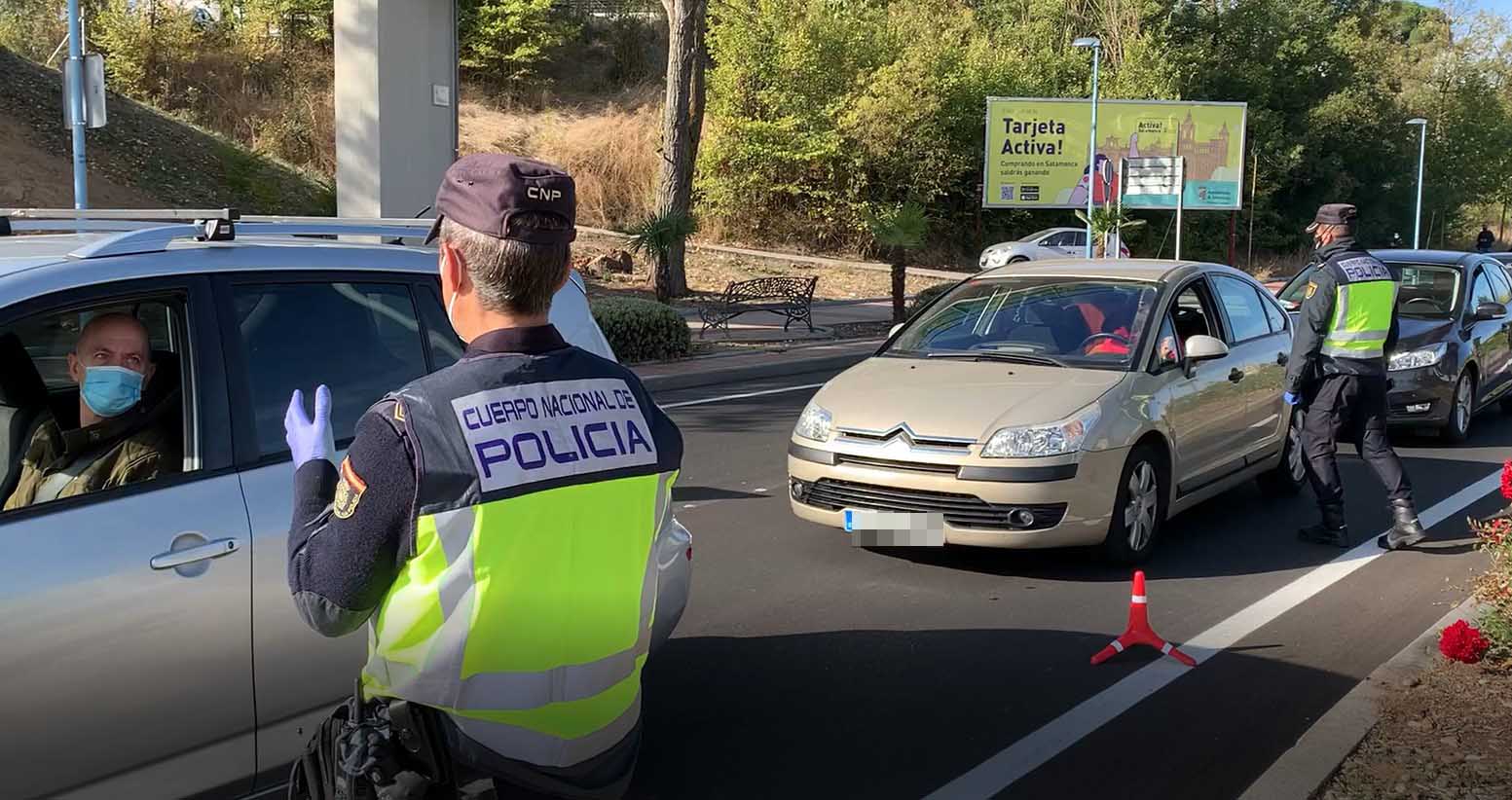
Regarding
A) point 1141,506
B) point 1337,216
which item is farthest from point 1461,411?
point 1141,506

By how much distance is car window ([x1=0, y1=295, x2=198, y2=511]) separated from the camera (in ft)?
10.9

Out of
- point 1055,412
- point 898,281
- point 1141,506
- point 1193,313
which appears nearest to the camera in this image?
point 1055,412

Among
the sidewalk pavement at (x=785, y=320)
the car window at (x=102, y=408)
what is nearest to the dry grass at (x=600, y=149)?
the sidewalk pavement at (x=785, y=320)

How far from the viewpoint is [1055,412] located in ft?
21.8

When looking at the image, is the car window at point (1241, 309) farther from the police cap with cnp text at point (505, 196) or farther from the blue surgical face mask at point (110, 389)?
the police cap with cnp text at point (505, 196)

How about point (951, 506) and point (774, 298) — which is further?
point (774, 298)

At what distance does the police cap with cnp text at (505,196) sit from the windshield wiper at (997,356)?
5.49 metres

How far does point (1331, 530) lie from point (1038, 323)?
2.02 metres

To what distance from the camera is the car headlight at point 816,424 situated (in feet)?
22.9

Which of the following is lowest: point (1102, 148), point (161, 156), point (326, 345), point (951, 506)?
point (951, 506)

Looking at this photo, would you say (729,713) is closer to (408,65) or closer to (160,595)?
(160,595)

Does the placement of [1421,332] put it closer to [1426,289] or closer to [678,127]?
[1426,289]

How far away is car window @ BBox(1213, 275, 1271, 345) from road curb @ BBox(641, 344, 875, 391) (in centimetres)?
599

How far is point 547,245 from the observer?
2.16m
